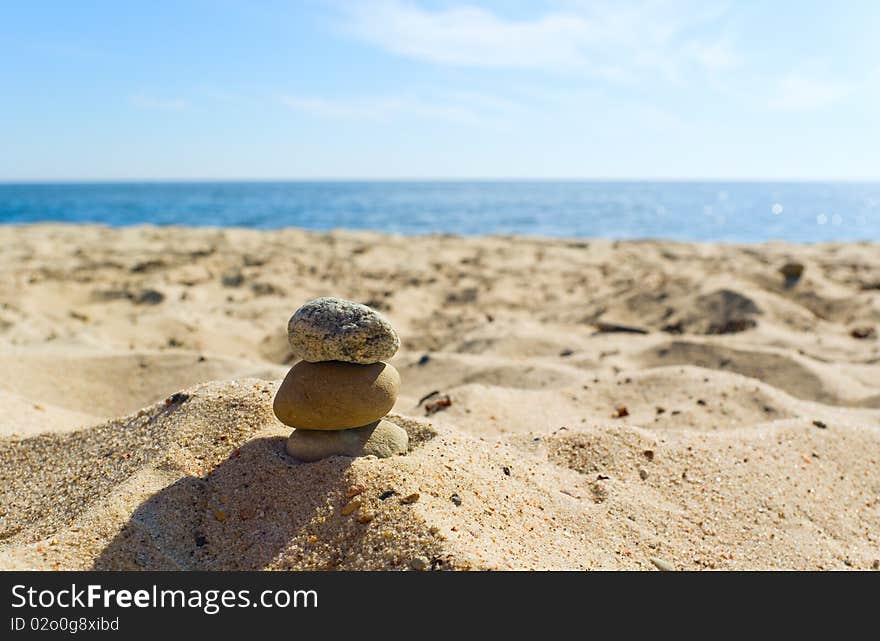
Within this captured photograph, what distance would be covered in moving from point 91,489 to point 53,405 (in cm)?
192

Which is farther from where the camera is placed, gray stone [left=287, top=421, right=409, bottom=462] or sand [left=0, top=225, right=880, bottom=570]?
gray stone [left=287, top=421, right=409, bottom=462]

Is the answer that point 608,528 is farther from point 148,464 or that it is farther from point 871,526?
point 148,464

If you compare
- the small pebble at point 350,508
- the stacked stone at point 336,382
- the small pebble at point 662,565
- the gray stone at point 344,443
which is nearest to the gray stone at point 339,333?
the stacked stone at point 336,382

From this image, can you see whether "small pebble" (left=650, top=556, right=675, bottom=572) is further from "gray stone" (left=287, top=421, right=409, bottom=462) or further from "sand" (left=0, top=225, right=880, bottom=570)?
"gray stone" (left=287, top=421, right=409, bottom=462)

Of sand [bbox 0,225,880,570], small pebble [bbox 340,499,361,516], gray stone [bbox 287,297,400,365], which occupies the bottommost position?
sand [bbox 0,225,880,570]

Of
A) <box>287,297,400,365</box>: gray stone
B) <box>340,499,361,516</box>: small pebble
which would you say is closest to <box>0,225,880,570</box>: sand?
<box>340,499,361,516</box>: small pebble

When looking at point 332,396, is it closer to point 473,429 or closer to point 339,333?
point 339,333

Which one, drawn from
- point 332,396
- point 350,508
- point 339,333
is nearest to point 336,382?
point 332,396

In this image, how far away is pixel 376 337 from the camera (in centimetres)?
254

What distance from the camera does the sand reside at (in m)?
2.27

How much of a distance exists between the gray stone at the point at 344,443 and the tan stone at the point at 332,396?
1.9 inches

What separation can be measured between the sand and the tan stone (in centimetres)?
17

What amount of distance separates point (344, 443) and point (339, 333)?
1.41ft

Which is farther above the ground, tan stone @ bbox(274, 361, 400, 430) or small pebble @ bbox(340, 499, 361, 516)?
tan stone @ bbox(274, 361, 400, 430)
